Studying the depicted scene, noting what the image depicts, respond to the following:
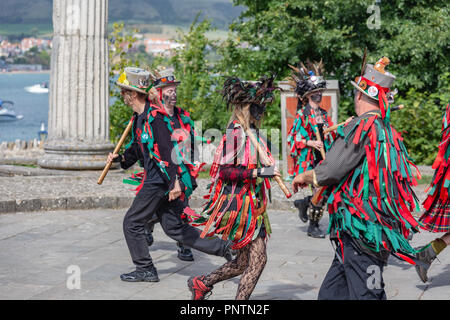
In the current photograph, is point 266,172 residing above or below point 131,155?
above

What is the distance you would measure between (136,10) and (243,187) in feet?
305

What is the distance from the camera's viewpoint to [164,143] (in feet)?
22.5

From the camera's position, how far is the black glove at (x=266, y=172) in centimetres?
558

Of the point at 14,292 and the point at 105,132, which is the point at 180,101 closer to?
the point at 105,132

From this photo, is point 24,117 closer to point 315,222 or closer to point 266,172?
point 315,222

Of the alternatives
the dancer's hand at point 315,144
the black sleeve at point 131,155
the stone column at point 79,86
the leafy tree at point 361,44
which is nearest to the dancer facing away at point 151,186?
the black sleeve at point 131,155

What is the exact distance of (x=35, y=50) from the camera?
64.0 metres

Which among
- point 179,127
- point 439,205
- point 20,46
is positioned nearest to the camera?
point 439,205

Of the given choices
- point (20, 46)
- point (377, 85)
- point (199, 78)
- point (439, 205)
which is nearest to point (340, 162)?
point (377, 85)

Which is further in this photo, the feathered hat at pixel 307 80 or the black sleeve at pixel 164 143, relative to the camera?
the feathered hat at pixel 307 80

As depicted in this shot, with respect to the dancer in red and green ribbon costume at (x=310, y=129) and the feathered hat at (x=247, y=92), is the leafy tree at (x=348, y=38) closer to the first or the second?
the dancer in red and green ribbon costume at (x=310, y=129)

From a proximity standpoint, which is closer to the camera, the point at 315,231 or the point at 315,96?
the point at 315,96

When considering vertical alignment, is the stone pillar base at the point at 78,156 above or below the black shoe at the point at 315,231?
above

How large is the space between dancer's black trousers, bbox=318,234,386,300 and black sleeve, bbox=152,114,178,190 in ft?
6.74
